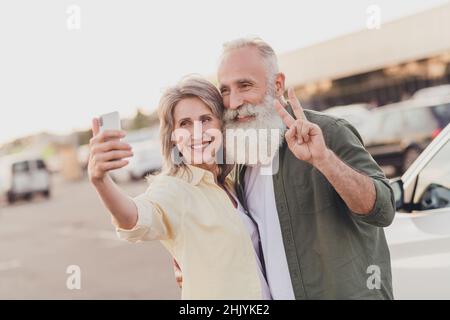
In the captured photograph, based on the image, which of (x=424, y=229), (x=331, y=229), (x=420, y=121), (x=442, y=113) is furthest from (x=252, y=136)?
(x=420, y=121)

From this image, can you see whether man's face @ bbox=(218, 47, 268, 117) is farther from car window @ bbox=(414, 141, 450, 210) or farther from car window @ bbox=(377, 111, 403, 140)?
car window @ bbox=(377, 111, 403, 140)

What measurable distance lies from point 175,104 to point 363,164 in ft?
2.04

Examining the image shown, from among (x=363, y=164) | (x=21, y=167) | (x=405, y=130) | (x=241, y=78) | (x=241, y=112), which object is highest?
(x=21, y=167)

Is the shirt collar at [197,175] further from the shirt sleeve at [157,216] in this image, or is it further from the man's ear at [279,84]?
the man's ear at [279,84]

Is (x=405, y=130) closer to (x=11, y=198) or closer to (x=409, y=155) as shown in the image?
(x=409, y=155)

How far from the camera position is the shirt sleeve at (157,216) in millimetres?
1993

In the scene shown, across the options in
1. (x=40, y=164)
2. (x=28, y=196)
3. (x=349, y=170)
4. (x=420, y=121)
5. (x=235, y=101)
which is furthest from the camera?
(x=28, y=196)

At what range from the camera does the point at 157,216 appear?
2023 mm

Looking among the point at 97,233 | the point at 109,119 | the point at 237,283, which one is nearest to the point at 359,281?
the point at 237,283

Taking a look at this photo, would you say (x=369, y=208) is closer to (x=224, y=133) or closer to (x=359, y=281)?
(x=359, y=281)

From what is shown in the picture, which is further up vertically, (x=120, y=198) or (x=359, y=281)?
(x=120, y=198)

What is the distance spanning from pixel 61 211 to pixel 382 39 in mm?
13689

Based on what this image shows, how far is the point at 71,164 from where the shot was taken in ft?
105
